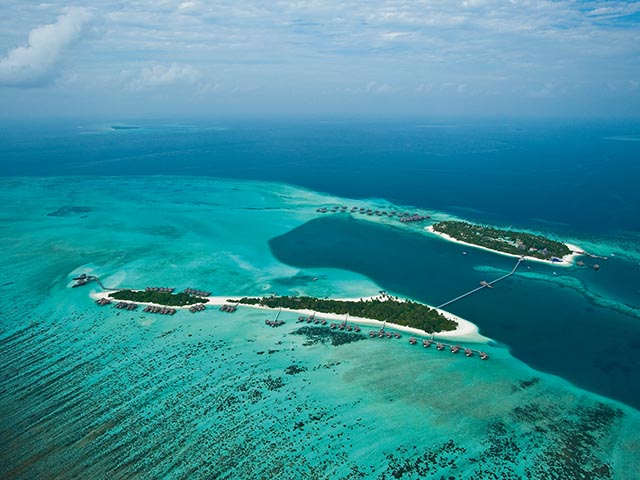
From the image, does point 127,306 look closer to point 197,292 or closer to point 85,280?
point 197,292

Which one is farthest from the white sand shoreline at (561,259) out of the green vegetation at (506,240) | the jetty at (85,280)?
the jetty at (85,280)

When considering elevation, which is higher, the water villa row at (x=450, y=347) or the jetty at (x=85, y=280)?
the jetty at (x=85, y=280)

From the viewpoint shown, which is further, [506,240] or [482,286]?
[506,240]

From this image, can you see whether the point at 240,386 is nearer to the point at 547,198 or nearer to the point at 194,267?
the point at 194,267

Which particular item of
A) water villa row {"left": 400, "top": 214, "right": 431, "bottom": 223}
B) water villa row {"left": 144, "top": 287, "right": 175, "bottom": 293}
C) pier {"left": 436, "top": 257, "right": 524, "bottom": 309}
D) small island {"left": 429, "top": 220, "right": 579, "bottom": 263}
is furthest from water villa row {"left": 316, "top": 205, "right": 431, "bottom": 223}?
water villa row {"left": 144, "top": 287, "right": 175, "bottom": 293}

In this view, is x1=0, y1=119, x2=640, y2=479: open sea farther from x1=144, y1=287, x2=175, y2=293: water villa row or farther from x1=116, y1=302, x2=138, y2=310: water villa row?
x1=144, y1=287, x2=175, y2=293: water villa row

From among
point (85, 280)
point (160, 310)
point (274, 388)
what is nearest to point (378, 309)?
point (274, 388)

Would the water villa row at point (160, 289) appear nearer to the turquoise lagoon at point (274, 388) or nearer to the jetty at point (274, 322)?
the turquoise lagoon at point (274, 388)

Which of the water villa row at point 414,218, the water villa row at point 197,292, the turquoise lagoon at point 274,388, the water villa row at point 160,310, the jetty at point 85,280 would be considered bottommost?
the turquoise lagoon at point 274,388
